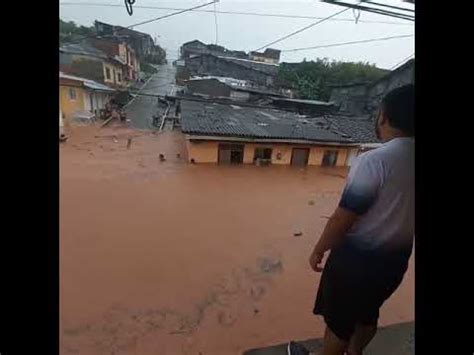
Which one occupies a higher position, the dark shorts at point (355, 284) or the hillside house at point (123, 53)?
the hillside house at point (123, 53)

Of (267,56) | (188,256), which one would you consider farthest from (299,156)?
(267,56)

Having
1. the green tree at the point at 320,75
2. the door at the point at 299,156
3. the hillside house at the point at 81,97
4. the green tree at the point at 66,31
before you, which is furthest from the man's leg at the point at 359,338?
the hillside house at the point at 81,97

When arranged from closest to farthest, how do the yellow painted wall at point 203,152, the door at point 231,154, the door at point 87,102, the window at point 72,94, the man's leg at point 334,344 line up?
the man's leg at point 334,344, the yellow painted wall at point 203,152, the door at point 231,154, the window at point 72,94, the door at point 87,102

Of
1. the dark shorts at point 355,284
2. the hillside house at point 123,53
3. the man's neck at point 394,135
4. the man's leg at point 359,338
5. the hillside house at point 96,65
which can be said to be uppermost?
the hillside house at point 123,53

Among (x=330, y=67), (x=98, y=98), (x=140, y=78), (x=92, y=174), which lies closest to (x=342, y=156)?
(x=330, y=67)

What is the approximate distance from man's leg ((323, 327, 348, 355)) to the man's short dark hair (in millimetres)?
656

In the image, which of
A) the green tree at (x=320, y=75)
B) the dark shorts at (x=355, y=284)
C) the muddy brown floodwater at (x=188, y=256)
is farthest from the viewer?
the green tree at (x=320, y=75)

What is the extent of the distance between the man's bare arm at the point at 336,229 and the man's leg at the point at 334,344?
0.95ft

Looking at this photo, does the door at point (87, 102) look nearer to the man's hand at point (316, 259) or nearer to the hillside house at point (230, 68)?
the hillside house at point (230, 68)

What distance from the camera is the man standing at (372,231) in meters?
0.80

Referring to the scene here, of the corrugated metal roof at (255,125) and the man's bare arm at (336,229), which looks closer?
the man's bare arm at (336,229)

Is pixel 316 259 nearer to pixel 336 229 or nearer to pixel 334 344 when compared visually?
pixel 336 229
